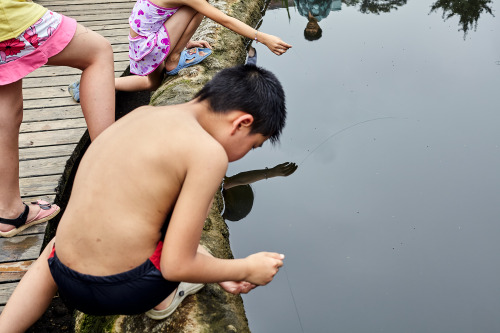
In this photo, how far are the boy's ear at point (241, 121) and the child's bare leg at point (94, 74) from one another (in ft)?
2.92

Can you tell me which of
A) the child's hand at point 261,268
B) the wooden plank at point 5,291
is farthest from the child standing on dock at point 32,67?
the child's hand at point 261,268

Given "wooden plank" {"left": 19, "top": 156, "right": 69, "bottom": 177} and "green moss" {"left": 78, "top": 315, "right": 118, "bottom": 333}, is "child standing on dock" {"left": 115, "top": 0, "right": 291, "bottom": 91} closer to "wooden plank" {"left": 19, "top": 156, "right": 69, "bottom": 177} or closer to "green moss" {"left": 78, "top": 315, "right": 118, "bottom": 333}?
"wooden plank" {"left": 19, "top": 156, "right": 69, "bottom": 177}

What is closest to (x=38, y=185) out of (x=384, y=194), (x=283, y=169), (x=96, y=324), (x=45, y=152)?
(x=45, y=152)

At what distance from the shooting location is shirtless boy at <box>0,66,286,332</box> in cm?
142

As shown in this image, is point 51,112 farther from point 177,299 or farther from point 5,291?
point 177,299

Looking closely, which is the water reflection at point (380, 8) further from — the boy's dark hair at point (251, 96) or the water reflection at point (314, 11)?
the boy's dark hair at point (251, 96)

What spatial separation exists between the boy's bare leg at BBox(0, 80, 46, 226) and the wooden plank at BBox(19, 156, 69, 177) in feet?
1.73

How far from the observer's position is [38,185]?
8.45ft

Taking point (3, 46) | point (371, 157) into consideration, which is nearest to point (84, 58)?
point (3, 46)

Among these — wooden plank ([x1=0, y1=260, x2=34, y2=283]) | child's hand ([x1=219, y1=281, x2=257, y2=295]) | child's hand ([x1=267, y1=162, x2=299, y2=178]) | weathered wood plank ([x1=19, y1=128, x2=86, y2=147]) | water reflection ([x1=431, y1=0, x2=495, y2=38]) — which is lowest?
weathered wood plank ([x1=19, y1=128, x2=86, y2=147])

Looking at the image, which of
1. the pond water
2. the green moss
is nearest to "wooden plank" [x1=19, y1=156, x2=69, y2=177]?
the pond water

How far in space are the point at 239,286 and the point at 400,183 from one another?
3.64 feet

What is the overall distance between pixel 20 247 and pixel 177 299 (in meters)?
0.84

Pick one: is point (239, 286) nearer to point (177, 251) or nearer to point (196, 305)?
point (196, 305)
